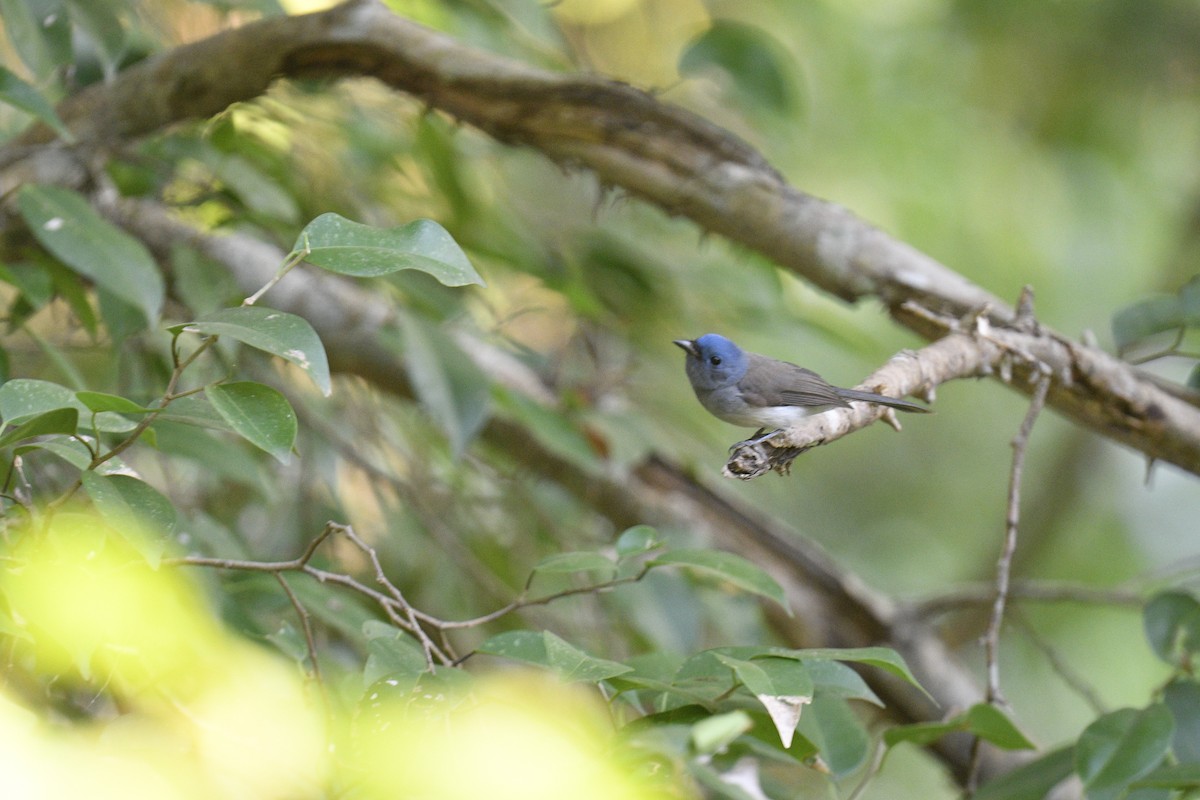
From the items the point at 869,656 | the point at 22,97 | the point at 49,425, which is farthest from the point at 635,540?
the point at 22,97

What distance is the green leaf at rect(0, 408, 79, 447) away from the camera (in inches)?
51.4

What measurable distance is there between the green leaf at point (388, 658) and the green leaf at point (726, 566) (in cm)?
38

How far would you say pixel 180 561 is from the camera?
145cm

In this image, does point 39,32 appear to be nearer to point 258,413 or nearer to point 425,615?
point 258,413

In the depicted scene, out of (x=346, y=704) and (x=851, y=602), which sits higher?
(x=346, y=704)

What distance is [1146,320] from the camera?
2.38 metres

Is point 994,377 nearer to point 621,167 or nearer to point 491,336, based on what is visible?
point 621,167

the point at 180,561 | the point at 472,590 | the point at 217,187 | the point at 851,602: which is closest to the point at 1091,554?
the point at 851,602

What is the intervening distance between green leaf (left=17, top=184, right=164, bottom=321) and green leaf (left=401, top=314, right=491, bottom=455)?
2.05ft

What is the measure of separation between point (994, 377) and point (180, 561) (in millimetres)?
1560

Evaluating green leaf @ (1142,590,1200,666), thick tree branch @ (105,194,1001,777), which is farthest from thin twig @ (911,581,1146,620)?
green leaf @ (1142,590,1200,666)

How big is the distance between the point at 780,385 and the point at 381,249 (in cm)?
134

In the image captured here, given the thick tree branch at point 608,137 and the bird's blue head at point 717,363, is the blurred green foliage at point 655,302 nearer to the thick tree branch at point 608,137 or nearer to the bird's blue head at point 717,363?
the thick tree branch at point 608,137

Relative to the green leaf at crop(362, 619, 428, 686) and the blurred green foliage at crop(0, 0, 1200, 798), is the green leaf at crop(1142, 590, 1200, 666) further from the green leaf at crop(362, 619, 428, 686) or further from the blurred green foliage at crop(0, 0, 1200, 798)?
the green leaf at crop(362, 619, 428, 686)
